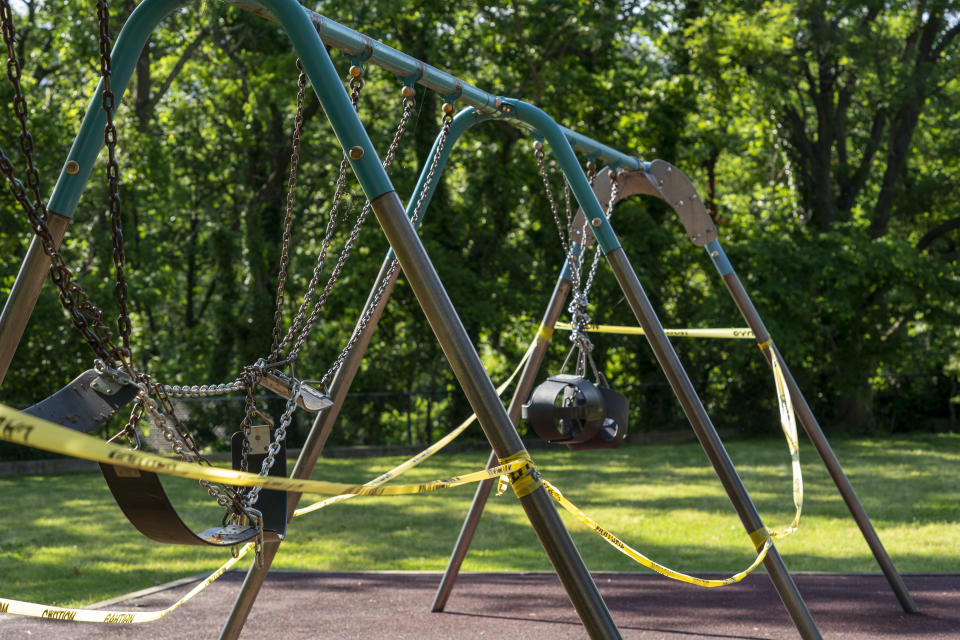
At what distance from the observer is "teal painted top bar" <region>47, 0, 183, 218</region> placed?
9.07 feet

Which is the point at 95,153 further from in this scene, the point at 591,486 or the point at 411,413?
the point at 411,413

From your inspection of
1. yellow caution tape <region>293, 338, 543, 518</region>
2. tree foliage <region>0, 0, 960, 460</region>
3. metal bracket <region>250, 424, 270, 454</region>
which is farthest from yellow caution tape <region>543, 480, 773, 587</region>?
tree foliage <region>0, 0, 960, 460</region>

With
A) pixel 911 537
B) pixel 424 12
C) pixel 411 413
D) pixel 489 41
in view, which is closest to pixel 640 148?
pixel 489 41

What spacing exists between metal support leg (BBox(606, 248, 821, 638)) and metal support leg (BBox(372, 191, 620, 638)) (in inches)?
66.5

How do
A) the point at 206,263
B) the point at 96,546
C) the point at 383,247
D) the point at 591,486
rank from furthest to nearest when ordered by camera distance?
the point at 206,263 < the point at 383,247 < the point at 591,486 < the point at 96,546

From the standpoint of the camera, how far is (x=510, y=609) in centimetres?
536

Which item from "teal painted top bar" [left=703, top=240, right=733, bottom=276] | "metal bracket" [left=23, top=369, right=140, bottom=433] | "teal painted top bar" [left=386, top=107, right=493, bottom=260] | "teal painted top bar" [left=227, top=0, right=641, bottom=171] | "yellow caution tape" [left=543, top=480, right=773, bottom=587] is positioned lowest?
"yellow caution tape" [left=543, top=480, right=773, bottom=587]

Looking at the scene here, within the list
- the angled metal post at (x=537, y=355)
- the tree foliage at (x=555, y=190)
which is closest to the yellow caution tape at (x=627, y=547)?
the angled metal post at (x=537, y=355)

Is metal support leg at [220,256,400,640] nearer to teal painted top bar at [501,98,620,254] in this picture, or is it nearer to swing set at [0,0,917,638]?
swing set at [0,0,917,638]

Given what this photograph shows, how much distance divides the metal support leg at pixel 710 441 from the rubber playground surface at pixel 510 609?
36.6 inches

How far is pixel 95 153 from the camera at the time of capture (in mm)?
2812

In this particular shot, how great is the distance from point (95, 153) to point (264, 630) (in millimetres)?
2810

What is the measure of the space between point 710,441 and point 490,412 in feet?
6.45

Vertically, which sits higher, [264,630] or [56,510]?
[264,630]
